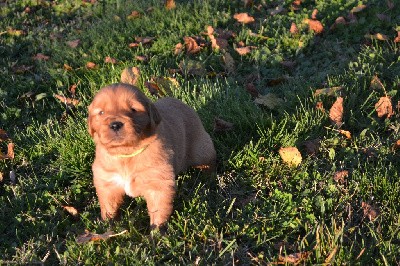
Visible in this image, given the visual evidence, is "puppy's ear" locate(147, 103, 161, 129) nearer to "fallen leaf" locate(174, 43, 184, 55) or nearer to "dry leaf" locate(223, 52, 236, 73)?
"dry leaf" locate(223, 52, 236, 73)

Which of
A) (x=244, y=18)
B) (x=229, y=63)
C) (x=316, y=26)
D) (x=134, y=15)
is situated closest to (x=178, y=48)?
(x=229, y=63)

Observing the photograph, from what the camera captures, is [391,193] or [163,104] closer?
[391,193]

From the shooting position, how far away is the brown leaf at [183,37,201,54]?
224 inches

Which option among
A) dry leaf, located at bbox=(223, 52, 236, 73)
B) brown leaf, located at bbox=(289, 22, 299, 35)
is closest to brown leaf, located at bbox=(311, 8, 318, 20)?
brown leaf, located at bbox=(289, 22, 299, 35)

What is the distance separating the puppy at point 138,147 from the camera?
2.92 metres

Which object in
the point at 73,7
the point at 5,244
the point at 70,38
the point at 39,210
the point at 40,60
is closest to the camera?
the point at 5,244

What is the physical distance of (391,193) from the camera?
3430 mm

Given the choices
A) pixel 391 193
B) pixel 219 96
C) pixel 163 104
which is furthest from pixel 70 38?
pixel 391 193

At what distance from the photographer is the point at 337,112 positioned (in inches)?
170

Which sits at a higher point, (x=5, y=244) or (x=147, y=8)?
(x=147, y=8)

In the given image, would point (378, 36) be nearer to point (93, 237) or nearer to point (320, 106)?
point (320, 106)

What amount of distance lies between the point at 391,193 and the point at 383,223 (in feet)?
0.86

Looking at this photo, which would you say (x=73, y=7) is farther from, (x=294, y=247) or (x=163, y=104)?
(x=294, y=247)

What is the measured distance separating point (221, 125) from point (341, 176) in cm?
114
